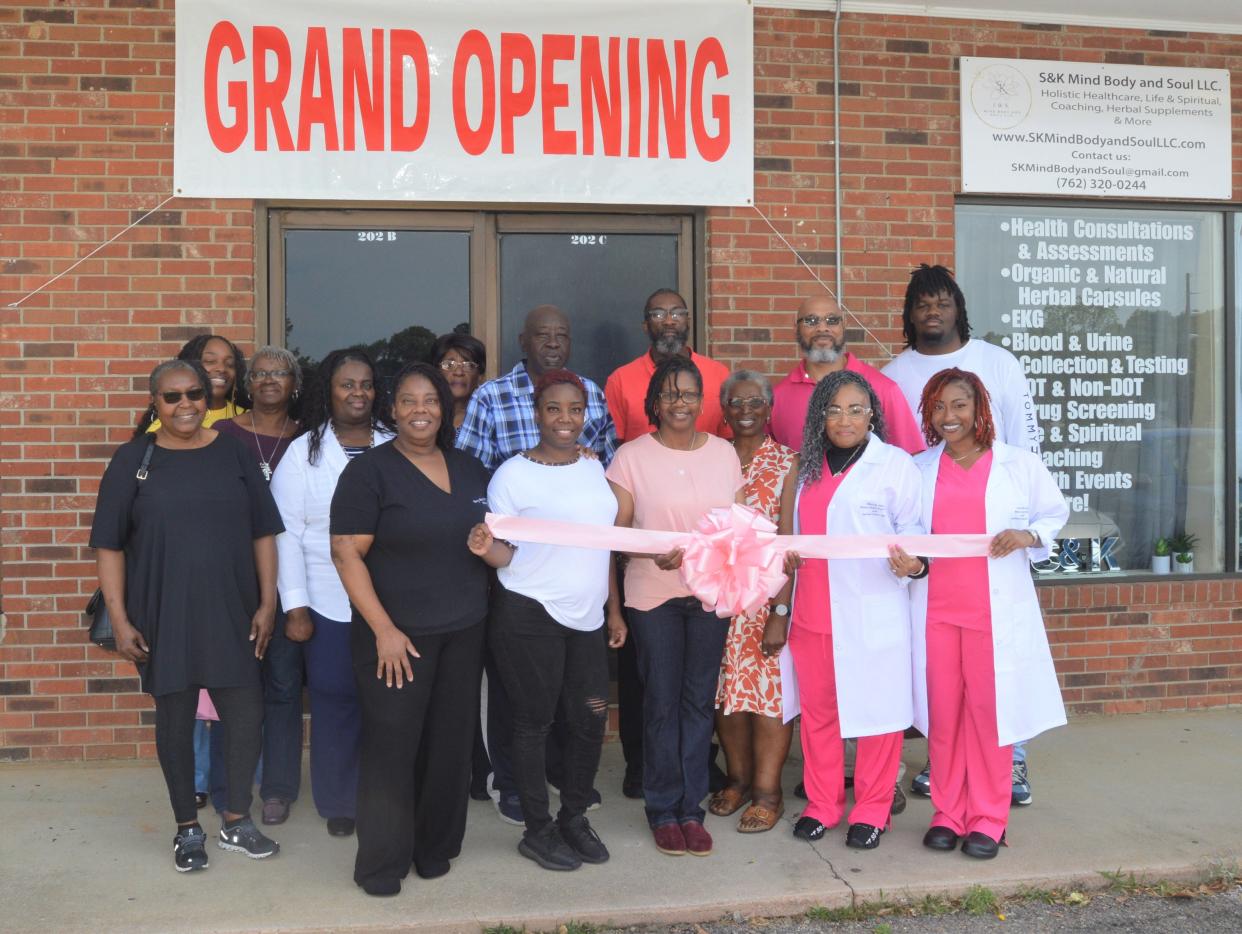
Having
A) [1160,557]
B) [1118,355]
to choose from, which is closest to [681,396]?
[1118,355]

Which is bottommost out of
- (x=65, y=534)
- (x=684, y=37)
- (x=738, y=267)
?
(x=65, y=534)

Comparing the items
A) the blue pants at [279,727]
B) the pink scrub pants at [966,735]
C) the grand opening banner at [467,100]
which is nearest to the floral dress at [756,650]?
the pink scrub pants at [966,735]

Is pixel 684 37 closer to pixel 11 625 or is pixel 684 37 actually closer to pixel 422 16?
pixel 422 16

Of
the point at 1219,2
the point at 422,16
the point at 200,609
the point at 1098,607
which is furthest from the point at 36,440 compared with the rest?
the point at 1219,2

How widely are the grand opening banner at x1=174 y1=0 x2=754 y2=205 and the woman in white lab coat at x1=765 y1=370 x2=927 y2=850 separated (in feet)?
7.01

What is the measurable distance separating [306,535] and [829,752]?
2.21 meters

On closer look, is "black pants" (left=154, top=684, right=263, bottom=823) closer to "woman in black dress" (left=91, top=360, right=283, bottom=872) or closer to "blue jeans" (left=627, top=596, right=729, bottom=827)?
"woman in black dress" (left=91, top=360, right=283, bottom=872)

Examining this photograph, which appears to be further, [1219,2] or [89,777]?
[1219,2]

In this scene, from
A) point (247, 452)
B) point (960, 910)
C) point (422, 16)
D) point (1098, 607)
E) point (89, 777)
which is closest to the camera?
point (960, 910)

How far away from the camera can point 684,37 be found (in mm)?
6016

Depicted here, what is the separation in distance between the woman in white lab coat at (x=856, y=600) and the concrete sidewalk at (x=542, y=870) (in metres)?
0.36

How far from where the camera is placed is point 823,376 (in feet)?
16.0

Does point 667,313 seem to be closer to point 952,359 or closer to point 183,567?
point 952,359

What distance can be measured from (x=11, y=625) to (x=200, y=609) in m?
2.11
